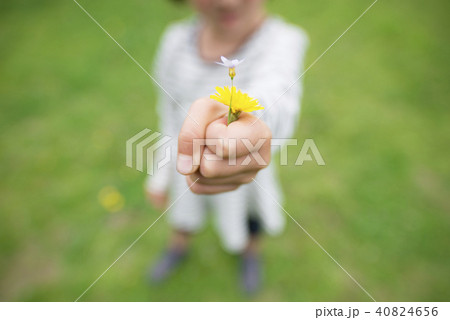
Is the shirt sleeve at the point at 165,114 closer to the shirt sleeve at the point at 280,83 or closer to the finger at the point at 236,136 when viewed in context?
the shirt sleeve at the point at 280,83

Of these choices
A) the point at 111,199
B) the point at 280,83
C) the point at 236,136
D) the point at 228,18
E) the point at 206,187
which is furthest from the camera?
the point at 111,199

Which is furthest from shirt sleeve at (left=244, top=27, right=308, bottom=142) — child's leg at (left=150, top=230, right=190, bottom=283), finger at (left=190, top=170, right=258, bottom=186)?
child's leg at (left=150, top=230, right=190, bottom=283)

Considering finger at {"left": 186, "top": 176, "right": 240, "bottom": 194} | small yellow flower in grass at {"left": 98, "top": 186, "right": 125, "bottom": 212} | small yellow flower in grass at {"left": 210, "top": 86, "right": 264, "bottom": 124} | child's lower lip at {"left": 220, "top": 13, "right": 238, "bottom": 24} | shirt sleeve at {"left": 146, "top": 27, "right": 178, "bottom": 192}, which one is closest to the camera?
small yellow flower in grass at {"left": 210, "top": 86, "right": 264, "bottom": 124}

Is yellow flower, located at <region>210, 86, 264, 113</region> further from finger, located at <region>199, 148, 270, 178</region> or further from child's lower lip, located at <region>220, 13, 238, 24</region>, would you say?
child's lower lip, located at <region>220, 13, 238, 24</region>

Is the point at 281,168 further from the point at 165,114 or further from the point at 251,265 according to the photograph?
the point at 165,114

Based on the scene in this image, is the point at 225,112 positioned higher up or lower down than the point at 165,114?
higher up

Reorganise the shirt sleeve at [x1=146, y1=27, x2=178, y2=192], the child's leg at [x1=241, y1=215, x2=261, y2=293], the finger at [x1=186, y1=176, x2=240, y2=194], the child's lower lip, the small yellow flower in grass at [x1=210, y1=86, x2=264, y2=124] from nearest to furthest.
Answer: the small yellow flower in grass at [x1=210, y1=86, x2=264, y2=124]
the finger at [x1=186, y1=176, x2=240, y2=194]
the child's lower lip
the shirt sleeve at [x1=146, y1=27, x2=178, y2=192]
the child's leg at [x1=241, y1=215, x2=261, y2=293]

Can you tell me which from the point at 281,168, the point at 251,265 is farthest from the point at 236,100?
the point at 281,168

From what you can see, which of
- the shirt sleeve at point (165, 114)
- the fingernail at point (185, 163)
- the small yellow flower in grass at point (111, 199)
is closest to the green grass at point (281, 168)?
the small yellow flower in grass at point (111, 199)
